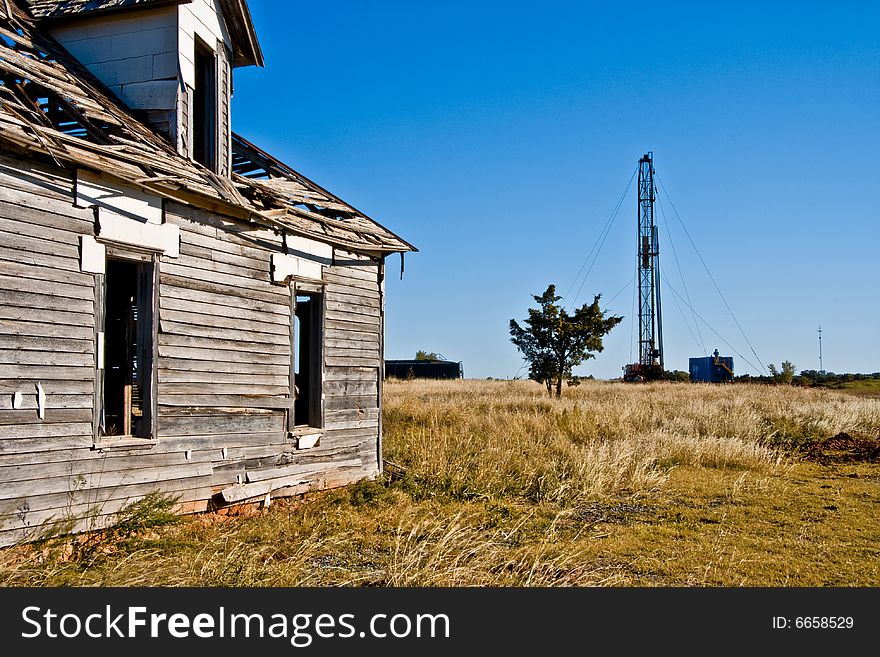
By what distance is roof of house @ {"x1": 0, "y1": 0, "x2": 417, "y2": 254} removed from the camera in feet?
24.8

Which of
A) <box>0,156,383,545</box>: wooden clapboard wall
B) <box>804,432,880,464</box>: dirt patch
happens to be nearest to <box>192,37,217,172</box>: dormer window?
<box>0,156,383,545</box>: wooden clapboard wall

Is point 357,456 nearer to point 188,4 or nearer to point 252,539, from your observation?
point 252,539

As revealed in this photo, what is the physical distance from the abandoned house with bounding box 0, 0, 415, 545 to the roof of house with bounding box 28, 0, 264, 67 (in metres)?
0.03

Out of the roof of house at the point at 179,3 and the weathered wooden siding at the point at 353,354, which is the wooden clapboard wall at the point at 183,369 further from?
the roof of house at the point at 179,3

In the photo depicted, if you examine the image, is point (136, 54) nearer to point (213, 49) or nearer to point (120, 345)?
point (213, 49)

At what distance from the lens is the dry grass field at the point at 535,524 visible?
687cm

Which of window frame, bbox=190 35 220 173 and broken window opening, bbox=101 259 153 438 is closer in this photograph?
broken window opening, bbox=101 259 153 438

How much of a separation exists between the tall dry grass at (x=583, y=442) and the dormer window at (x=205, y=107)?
5849 mm

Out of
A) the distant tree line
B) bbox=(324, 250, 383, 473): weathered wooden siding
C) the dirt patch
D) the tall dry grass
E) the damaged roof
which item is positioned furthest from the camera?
the distant tree line

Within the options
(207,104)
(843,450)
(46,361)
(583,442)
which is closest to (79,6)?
(207,104)

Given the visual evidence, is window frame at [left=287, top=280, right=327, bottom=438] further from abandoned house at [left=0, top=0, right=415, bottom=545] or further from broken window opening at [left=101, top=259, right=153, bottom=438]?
broken window opening at [left=101, top=259, right=153, bottom=438]

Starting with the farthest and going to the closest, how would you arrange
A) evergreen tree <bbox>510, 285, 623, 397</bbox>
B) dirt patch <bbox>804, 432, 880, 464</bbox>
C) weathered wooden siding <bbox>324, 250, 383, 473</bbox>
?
evergreen tree <bbox>510, 285, 623, 397</bbox> < dirt patch <bbox>804, 432, 880, 464</bbox> < weathered wooden siding <bbox>324, 250, 383, 473</bbox>

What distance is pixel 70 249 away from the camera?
7668 mm

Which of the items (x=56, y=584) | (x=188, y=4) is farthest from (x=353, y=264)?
(x=56, y=584)
